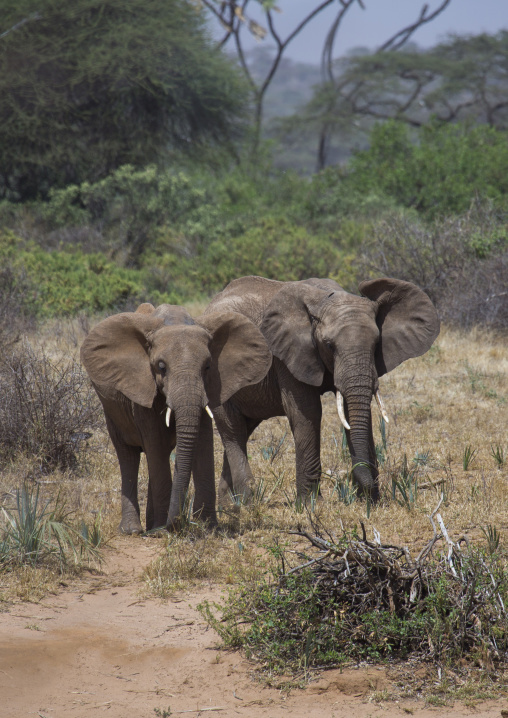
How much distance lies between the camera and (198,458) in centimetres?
564

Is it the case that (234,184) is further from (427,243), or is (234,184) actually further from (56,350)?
(56,350)

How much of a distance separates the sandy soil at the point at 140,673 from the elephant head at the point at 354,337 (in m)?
1.65

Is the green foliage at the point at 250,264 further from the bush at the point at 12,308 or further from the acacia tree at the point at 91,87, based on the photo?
the acacia tree at the point at 91,87

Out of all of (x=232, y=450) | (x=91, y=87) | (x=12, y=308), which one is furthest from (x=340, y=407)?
(x=91, y=87)

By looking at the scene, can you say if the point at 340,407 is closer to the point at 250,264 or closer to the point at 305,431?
the point at 305,431

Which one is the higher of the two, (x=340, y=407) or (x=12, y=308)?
(x=12, y=308)

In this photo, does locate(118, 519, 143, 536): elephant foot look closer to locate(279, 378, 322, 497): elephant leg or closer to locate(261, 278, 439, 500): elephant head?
locate(279, 378, 322, 497): elephant leg

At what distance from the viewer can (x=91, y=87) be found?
74.7 feet

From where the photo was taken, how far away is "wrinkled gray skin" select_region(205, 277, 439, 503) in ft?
19.1

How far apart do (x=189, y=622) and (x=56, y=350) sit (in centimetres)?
664

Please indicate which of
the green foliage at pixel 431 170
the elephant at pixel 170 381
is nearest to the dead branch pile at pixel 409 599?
the elephant at pixel 170 381

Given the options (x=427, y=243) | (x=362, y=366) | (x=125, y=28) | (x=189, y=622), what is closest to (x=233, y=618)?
(x=189, y=622)

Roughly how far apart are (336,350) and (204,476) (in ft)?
3.98

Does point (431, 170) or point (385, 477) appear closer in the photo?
point (385, 477)
